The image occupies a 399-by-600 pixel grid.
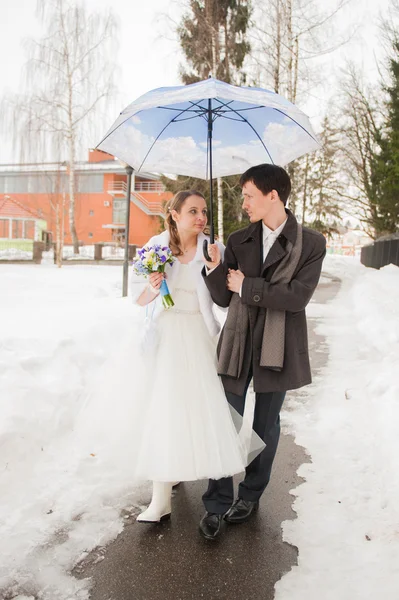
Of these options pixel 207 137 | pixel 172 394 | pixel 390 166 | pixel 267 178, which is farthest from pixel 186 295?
pixel 390 166

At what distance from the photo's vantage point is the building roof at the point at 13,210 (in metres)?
36.2

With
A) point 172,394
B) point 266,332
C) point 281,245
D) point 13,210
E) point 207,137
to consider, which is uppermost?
point 13,210

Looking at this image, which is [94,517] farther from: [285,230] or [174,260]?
[285,230]

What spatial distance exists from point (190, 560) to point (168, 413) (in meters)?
0.80

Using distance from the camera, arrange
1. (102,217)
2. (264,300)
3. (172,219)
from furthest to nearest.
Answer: (102,217), (172,219), (264,300)

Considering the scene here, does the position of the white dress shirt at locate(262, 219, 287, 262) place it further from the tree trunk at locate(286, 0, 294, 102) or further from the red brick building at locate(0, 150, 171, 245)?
the red brick building at locate(0, 150, 171, 245)

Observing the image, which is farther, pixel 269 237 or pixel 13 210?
pixel 13 210

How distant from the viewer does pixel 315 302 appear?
577 inches

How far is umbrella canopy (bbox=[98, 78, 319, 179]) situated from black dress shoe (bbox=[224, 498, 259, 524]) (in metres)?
2.19

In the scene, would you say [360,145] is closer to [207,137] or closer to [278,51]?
[278,51]

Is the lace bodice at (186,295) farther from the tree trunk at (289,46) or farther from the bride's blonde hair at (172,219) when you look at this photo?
the tree trunk at (289,46)

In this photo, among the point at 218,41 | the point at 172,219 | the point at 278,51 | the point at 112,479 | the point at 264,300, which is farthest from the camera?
the point at 218,41

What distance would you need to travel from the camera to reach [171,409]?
2996 mm

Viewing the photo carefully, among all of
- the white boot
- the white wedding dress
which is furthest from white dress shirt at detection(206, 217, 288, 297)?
the white boot
